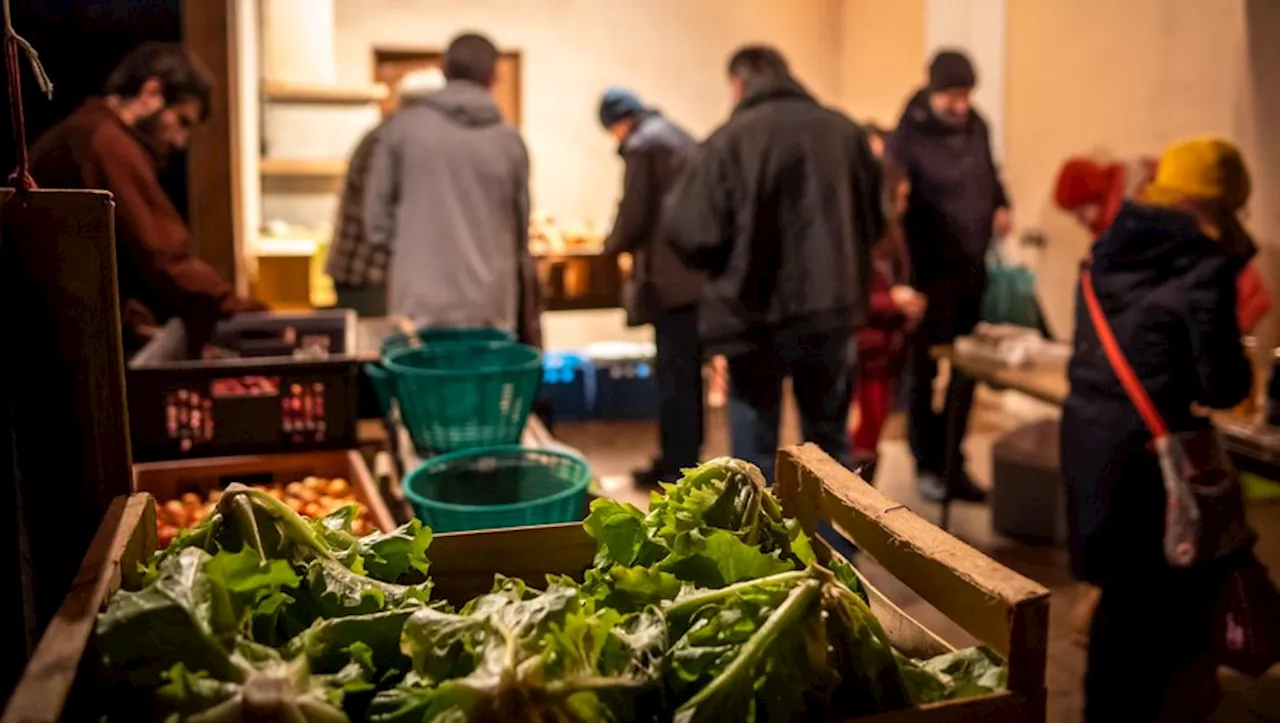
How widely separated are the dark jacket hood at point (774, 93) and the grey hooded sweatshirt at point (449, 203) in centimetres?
87

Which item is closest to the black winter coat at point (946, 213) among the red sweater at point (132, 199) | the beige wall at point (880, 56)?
the beige wall at point (880, 56)

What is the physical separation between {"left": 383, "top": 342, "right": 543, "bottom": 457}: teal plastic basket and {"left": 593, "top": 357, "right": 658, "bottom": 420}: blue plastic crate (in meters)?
3.78

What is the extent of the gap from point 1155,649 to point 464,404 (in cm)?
174

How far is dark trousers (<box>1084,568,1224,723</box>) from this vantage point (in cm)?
278

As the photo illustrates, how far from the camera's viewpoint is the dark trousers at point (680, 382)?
4.87 metres

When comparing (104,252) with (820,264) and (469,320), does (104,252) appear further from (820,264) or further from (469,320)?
(469,320)

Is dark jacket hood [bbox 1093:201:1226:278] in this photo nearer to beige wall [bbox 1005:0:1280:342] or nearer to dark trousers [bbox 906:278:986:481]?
dark trousers [bbox 906:278:986:481]

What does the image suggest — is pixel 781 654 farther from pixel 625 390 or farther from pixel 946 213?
pixel 625 390

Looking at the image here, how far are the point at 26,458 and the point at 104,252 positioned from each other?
222 mm

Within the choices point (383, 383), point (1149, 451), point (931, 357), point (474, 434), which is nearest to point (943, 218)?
point (931, 357)

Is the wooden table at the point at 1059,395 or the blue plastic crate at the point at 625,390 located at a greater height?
the wooden table at the point at 1059,395

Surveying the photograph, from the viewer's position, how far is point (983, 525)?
4629mm

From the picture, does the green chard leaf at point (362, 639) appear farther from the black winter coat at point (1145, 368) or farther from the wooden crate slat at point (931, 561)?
the black winter coat at point (1145, 368)

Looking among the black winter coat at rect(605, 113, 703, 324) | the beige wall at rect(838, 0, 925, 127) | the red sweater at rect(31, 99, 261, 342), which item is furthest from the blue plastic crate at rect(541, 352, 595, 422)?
the red sweater at rect(31, 99, 261, 342)
